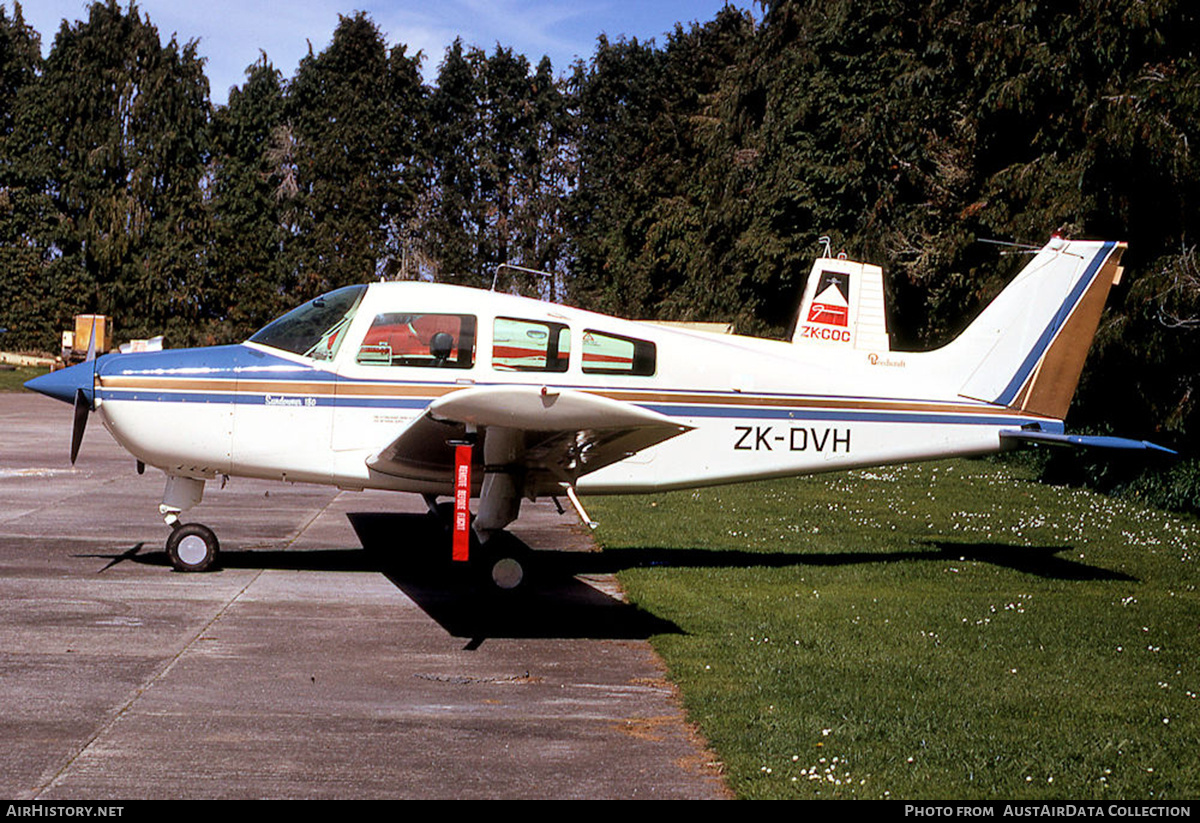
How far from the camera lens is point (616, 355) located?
33.9ft

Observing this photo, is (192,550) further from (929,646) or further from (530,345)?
(929,646)

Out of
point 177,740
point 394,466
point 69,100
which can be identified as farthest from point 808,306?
point 69,100

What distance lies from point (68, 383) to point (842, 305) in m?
10.0

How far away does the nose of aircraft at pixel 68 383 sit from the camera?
9.72 metres

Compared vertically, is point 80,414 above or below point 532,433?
below

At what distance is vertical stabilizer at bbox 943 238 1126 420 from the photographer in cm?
1148

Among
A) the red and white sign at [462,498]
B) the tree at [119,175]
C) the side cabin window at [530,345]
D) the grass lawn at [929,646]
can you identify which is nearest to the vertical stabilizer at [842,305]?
the grass lawn at [929,646]

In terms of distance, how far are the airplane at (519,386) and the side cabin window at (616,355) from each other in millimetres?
15

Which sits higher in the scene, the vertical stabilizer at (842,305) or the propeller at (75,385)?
→ the vertical stabilizer at (842,305)

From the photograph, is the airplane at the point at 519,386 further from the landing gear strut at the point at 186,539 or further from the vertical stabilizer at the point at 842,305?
the vertical stabilizer at the point at 842,305

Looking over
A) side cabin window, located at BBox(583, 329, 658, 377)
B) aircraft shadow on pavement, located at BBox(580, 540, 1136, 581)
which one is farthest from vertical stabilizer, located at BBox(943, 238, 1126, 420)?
side cabin window, located at BBox(583, 329, 658, 377)

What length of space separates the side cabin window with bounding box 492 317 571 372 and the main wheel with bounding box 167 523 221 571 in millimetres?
3002

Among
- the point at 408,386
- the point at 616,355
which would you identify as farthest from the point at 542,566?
the point at 408,386
